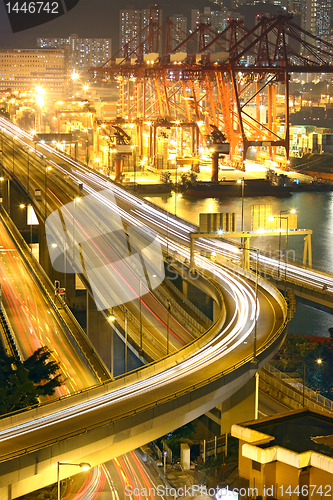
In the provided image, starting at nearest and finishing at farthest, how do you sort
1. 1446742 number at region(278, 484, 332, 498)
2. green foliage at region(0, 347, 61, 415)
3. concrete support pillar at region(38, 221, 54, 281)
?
1. 1446742 number at region(278, 484, 332, 498)
2. green foliage at region(0, 347, 61, 415)
3. concrete support pillar at region(38, 221, 54, 281)

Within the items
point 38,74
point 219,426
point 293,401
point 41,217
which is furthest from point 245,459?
point 38,74

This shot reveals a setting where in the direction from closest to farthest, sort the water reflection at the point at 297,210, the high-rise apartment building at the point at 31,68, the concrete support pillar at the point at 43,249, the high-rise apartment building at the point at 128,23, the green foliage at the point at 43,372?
the green foliage at the point at 43,372, the concrete support pillar at the point at 43,249, the water reflection at the point at 297,210, the high-rise apartment building at the point at 31,68, the high-rise apartment building at the point at 128,23

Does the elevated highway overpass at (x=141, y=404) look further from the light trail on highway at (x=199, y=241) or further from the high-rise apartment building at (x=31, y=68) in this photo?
the high-rise apartment building at (x=31, y=68)

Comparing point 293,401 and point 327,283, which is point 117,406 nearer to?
point 293,401

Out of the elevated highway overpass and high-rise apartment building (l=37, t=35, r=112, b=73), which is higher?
high-rise apartment building (l=37, t=35, r=112, b=73)

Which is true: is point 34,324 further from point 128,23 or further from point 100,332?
point 128,23

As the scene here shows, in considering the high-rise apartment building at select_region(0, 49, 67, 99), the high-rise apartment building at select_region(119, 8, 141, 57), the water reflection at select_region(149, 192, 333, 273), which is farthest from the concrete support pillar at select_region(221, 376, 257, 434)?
the high-rise apartment building at select_region(119, 8, 141, 57)

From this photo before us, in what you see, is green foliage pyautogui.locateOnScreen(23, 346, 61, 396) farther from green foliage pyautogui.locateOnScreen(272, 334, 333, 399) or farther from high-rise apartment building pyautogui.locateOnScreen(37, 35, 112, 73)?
high-rise apartment building pyautogui.locateOnScreen(37, 35, 112, 73)

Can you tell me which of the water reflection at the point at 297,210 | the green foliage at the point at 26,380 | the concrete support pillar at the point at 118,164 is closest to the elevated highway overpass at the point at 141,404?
the green foliage at the point at 26,380
